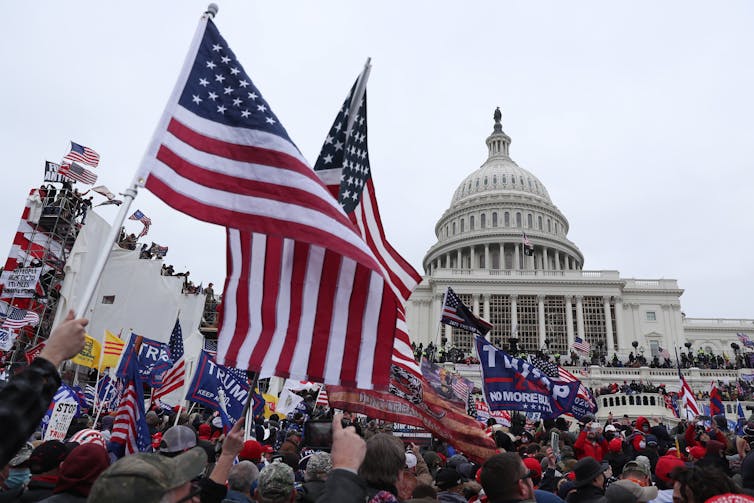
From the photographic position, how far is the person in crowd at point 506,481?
149 inches

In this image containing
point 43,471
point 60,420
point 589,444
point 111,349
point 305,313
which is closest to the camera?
point 43,471

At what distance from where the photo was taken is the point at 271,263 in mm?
5340

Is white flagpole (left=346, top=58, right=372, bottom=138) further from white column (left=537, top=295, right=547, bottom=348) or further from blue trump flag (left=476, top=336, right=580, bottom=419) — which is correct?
white column (left=537, top=295, right=547, bottom=348)

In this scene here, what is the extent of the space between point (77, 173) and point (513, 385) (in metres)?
25.9

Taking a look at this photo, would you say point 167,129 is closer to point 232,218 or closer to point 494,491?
point 232,218

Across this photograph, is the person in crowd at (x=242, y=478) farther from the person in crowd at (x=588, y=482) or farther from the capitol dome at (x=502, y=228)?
the capitol dome at (x=502, y=228)

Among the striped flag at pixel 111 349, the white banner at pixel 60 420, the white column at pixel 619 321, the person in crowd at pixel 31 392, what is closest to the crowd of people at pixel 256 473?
the person in crowd at pixel 31 392

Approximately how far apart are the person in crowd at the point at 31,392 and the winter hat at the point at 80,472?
3.43 feet

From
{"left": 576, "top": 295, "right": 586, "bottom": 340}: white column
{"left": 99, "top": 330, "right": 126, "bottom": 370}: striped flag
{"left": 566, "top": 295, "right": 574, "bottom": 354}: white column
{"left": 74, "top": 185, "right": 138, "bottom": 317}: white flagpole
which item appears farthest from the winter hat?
{"left": 576, "top": 295, "right": 586, "bottom": 340}: white column

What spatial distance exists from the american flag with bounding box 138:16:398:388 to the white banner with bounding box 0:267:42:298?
25944 millimetres

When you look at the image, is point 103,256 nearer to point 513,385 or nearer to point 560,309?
point 513,385

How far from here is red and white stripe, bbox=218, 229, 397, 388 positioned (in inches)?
198

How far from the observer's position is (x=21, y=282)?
27203 mm

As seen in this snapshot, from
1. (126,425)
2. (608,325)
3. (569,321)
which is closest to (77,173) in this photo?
(126,425)
